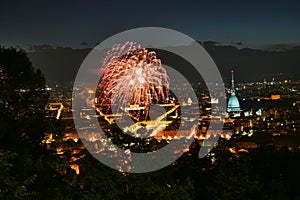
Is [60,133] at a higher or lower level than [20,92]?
lower

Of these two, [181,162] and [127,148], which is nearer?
[127,148]

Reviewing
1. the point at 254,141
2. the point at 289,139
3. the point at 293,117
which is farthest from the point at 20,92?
the point at 293,117

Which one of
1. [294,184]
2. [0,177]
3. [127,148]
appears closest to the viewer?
[0,177]

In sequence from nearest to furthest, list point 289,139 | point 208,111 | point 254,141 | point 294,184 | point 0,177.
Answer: point 0,177
point 294,184
point 254,141
point 289,139
point 208,111

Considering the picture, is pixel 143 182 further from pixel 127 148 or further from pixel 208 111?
pixel 208 111

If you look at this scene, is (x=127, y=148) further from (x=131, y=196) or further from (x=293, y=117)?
(x=293, y=117)

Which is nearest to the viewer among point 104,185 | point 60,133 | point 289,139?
point 104,185

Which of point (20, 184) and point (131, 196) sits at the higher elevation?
point (20, 184)

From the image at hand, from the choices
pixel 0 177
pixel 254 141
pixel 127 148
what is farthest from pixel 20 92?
pixel 254 141

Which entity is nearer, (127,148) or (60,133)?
(127,148)
